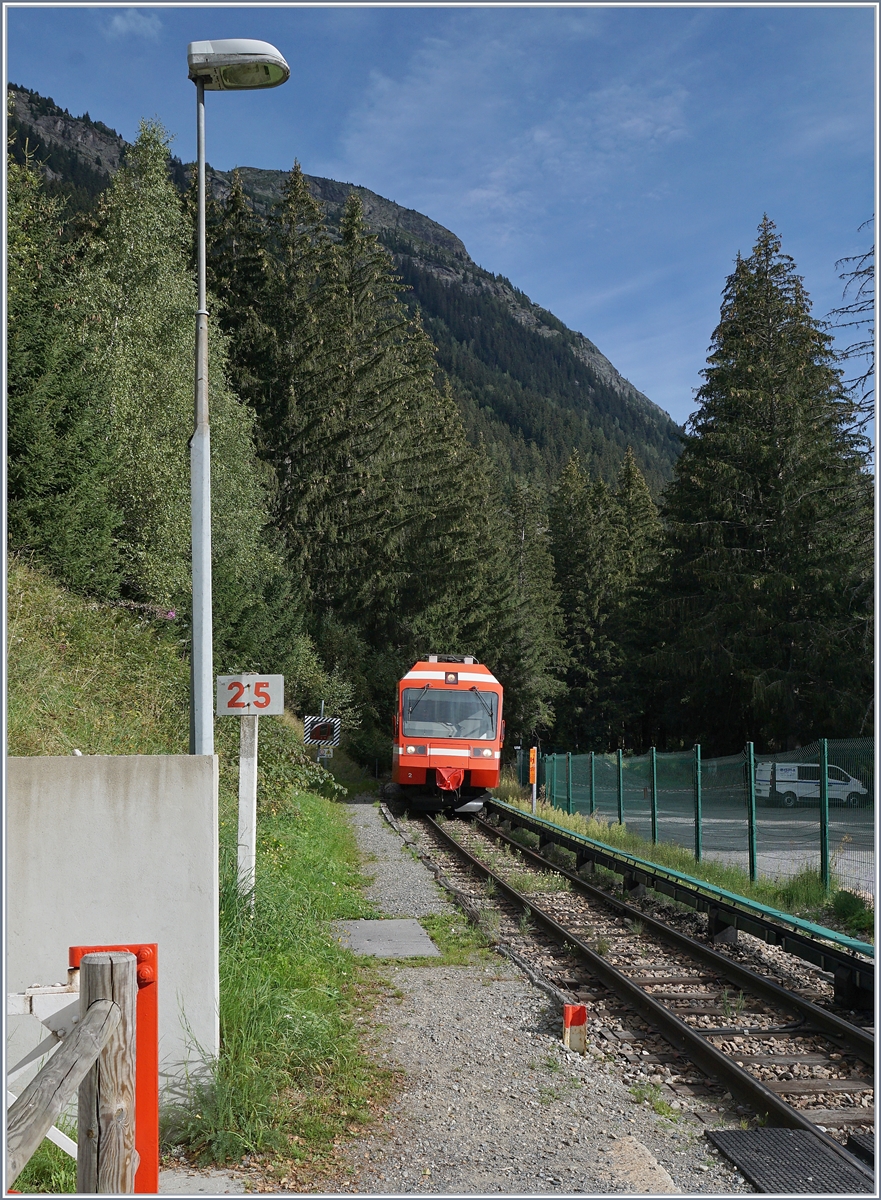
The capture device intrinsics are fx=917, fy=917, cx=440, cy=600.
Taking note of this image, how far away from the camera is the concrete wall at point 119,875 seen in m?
4.68

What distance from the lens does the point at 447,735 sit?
1970cm

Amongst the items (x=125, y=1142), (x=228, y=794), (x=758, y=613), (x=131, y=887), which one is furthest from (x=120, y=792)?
(x=758, y=613)

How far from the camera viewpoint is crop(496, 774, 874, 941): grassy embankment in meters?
10.1

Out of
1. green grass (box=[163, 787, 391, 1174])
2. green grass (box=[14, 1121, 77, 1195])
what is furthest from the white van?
green grass (box=[14, 1121, 77, 1195])

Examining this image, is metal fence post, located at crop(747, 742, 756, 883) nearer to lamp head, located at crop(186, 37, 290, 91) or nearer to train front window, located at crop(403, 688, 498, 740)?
train front window, located at crop(403, 688, 498, 740)

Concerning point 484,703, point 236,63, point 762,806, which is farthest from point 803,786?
point 236,63

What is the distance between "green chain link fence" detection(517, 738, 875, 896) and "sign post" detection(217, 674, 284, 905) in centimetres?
722

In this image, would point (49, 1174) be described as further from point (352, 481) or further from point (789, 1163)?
point (352, 481)

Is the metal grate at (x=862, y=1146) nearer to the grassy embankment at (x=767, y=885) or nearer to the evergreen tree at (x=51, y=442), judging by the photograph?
the grassy embankment at (x=767, y=885)

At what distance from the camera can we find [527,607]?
4569 centimetres

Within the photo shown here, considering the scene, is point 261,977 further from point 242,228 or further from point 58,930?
point 242,228

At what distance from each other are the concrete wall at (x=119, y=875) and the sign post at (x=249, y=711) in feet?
8.10

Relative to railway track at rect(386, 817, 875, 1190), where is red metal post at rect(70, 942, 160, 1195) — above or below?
above

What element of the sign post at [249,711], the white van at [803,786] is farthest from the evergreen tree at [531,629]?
the sign post at [249,711]
